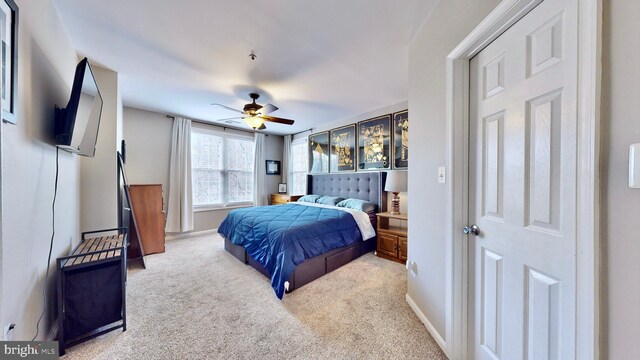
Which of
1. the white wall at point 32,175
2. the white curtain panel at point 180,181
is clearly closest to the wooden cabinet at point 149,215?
the white curtain panel at point 180,181

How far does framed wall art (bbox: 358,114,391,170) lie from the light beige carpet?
182 cm

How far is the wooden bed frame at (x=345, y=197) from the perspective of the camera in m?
2.46

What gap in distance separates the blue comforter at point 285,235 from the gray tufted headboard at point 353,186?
2.77ft

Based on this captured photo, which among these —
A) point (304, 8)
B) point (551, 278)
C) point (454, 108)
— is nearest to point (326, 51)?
point (304, 8)

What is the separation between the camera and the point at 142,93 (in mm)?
3133

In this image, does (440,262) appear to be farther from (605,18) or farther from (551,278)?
(605,18)

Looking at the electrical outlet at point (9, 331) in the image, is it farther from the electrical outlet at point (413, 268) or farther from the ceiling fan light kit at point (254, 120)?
the ceiling fan light kit at point (254, 120)

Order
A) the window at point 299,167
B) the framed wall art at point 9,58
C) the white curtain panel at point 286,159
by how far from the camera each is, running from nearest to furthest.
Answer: the framed wall art at point 9,58 → the window at point 299,167 → the white curtain panel at point 286,159

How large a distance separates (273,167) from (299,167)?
703mm

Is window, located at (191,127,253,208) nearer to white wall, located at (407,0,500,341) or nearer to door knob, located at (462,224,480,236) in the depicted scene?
white wall, located at (407,0,500,341)

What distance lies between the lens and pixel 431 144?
1.65 metres

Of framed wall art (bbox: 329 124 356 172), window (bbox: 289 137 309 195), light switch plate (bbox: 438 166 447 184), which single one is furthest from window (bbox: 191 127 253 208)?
light switch plate (bbox: 438 166 447 184)

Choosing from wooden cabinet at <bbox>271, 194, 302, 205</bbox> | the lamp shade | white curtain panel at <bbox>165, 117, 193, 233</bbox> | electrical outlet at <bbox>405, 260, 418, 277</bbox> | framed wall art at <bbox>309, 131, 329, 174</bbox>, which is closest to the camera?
electrical outlet at <bbox>405, 260, 418, 277</bbox>

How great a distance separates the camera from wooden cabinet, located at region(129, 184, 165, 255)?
10.7 feet
